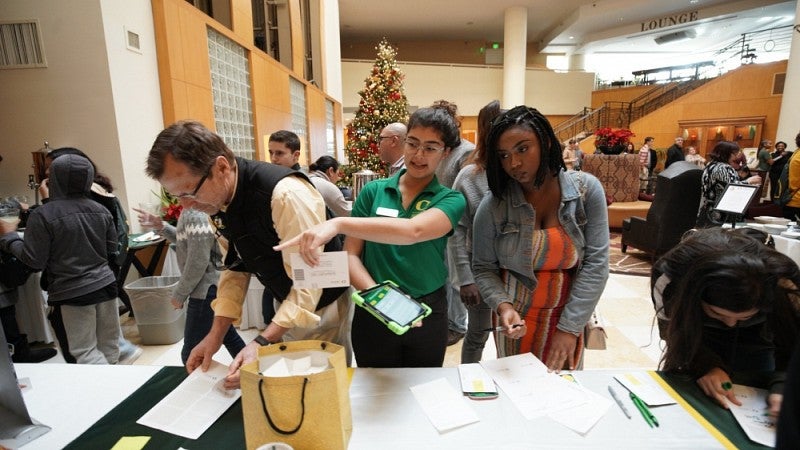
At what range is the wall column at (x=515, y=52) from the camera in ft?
39.5

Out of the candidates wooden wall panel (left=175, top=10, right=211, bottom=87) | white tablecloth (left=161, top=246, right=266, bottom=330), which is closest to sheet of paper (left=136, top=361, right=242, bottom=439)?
white tablecloth (left=161, top=246, right=266, bottom=330)

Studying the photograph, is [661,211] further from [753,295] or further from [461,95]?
[461,95]

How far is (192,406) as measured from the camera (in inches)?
39.7

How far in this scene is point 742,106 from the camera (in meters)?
10.9

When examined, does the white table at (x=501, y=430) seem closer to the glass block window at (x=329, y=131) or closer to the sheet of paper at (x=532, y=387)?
the sheet of paper at (x=532, y=387)

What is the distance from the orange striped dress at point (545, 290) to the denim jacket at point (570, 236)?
0.02 m

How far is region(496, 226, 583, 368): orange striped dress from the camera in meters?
1.33

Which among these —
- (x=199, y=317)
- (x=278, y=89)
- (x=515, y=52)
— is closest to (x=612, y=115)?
(x=515, y=52)

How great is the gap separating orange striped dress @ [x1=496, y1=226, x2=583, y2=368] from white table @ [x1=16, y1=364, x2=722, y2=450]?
24 cm

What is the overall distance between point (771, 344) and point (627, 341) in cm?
186

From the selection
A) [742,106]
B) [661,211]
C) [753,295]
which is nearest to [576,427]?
[753,295]

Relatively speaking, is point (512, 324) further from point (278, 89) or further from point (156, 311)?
point (278, 89)

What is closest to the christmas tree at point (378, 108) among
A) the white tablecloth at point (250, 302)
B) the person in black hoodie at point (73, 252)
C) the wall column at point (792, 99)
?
the white tablecloth at point (250, 302)

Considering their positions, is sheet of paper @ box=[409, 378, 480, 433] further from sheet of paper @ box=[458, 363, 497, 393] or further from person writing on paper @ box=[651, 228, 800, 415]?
person writing on paper @ box=[651, 228, 800, 415]
